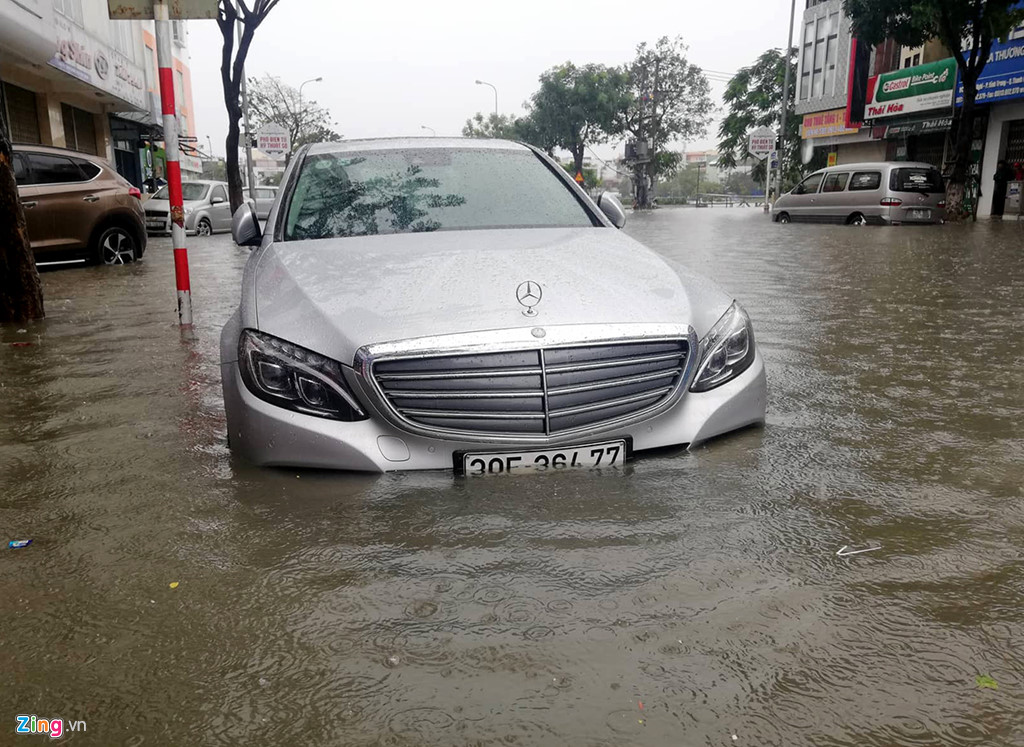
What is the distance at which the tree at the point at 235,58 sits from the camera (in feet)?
62.5

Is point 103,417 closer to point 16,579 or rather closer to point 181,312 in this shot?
point 16,579

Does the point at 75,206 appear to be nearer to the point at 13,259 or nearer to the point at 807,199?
the point at 13,259

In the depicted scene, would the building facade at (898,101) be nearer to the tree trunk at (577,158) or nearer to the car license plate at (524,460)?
the car license plate at (524,460)

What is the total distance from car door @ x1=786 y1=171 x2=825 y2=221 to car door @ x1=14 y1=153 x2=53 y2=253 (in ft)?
62.2

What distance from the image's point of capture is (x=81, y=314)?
781 cm

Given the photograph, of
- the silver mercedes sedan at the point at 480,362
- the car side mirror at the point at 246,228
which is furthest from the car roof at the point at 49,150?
the silver mercedes sedan at the point at 480,362

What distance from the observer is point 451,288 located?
3.16 m

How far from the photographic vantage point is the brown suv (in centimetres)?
1121

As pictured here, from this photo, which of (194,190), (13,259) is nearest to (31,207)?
(13,259)

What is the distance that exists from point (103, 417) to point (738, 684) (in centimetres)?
346

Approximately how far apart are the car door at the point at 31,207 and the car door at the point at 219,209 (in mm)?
10987

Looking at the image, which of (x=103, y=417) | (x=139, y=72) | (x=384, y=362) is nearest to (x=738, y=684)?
(x=384, y=362)

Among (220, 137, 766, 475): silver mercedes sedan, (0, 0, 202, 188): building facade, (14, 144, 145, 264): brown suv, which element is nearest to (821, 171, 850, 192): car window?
(14, 144, 145, 264): brown suv

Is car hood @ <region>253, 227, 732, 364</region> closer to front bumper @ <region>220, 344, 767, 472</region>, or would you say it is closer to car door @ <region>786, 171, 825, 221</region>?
front bumper @ <region>220, 344, 767, 472</region>
